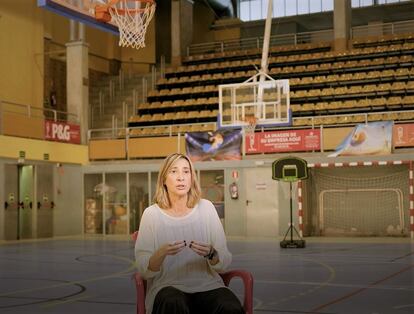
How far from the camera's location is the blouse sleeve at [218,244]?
4.22 metres

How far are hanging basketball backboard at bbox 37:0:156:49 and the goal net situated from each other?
28.2ft

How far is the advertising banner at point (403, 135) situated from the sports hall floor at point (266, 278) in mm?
3370

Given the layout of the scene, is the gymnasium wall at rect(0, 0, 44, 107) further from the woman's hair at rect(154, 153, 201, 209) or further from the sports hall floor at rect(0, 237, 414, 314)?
the woman's hair at rect(154, 153, 201, 209)

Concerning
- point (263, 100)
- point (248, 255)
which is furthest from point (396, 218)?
point (248, 255)

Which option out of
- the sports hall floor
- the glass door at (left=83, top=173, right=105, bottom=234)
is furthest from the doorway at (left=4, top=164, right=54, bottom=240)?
the sports hall floor

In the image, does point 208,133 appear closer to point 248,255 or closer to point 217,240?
point 248,255

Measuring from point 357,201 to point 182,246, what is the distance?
688 inches

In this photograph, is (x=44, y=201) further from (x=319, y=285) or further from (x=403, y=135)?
(x=319, y=285)

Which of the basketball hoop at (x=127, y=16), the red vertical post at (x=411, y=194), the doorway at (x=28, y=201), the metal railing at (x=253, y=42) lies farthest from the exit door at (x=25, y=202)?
the metal railing at (x=253, y=42)

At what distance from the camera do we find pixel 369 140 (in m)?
19.7

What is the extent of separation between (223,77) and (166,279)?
2371cm

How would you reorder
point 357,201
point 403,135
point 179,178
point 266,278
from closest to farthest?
point 179,178 → point 266,278 → point 403,135 → point 357,201

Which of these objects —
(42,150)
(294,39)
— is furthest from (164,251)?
(294,39)

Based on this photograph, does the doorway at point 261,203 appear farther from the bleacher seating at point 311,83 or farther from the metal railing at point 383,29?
the metal railing at point 383,29
